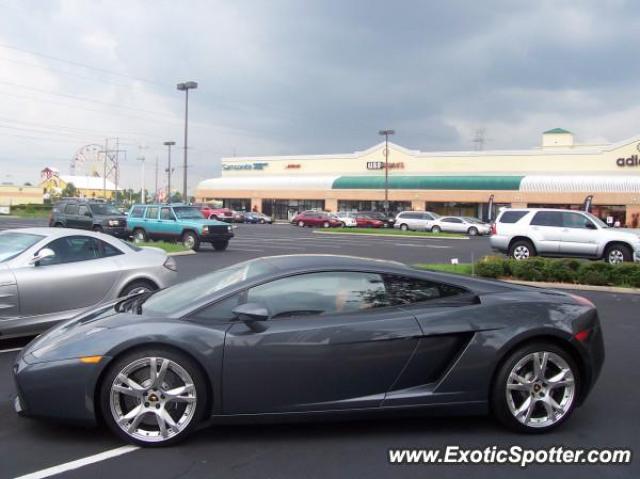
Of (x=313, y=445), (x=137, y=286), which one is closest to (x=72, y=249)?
(x=137, y=286)

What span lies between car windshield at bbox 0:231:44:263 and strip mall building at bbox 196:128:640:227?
50.7 meters

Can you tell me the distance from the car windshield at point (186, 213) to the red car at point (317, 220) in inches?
1080

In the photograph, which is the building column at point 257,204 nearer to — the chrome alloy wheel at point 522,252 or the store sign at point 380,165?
the store sign at point 380,165

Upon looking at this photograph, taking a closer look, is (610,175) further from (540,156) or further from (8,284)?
(8,284)

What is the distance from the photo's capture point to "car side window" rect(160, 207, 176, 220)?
78.3ft

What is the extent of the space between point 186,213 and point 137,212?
2.32 m

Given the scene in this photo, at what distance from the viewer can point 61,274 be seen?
23.7 ft

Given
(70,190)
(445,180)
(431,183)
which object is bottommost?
(70,190)

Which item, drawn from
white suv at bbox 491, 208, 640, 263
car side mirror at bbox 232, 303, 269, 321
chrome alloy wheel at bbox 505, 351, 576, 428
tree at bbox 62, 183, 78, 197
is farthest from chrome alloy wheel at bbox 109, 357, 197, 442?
tree at bbox 62, 183, 78, 197

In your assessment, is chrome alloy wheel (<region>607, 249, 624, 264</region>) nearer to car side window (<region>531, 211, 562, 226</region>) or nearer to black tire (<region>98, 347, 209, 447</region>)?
car side window (<region>531, 211, 562, 226</region>)

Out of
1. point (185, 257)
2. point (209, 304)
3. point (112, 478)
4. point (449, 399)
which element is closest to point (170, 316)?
point (209, 304)

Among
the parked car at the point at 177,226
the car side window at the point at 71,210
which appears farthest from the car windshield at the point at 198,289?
the car side window at the point at 71,210

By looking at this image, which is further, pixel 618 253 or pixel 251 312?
pixel 618 253

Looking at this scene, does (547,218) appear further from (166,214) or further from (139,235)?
(139,235)
